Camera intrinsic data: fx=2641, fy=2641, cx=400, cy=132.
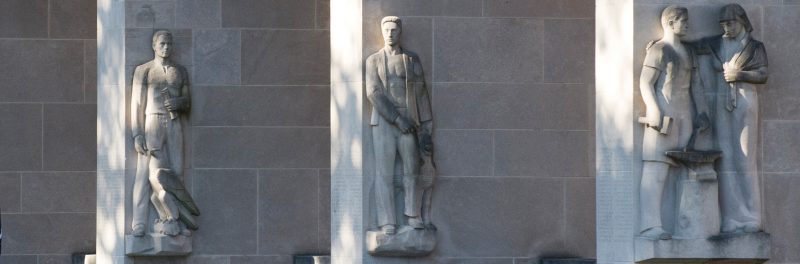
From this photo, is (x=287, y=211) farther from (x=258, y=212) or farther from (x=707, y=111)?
Answer: (x=707, y=111)

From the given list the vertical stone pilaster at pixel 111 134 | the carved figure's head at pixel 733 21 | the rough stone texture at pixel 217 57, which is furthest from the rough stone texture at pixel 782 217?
the vertical stone pilaster at pixel 111 134

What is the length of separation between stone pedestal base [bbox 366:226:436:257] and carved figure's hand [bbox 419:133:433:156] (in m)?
0.90

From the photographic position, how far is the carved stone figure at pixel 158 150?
106ft

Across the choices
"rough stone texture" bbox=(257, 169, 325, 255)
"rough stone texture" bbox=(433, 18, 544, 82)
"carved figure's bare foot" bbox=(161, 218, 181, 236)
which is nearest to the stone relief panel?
"rough stone texture" bbox=(433, 18, 544, 82)

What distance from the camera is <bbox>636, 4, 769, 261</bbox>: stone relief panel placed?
28734mm

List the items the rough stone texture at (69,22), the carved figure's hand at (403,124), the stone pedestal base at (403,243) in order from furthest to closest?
the rough stone texture at (69,22) → the stone pedestal base at (403,243) → the carved figure's hand at (403,124)

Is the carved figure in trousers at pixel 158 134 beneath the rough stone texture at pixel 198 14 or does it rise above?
beneath

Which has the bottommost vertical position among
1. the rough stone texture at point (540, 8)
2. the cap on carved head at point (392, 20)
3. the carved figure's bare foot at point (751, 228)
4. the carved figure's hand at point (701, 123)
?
the carved figure's bare foot at point (751, 228)

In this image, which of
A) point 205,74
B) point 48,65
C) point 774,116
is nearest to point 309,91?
point 205,74

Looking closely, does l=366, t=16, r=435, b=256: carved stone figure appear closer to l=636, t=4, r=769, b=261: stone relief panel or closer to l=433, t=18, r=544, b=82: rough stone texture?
l=433, t=18, r=544, b=82: rough stone texture

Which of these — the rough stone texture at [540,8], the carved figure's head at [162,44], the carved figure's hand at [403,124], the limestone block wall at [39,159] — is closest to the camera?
the carved figure's hand at [403,124]

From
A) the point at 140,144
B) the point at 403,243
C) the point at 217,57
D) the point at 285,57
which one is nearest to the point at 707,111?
the point at 403,243

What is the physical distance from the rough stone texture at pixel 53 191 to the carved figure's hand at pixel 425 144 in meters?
5.94

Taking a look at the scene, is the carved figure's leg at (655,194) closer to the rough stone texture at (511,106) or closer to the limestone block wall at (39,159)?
the rough stone texture at (511,106)
